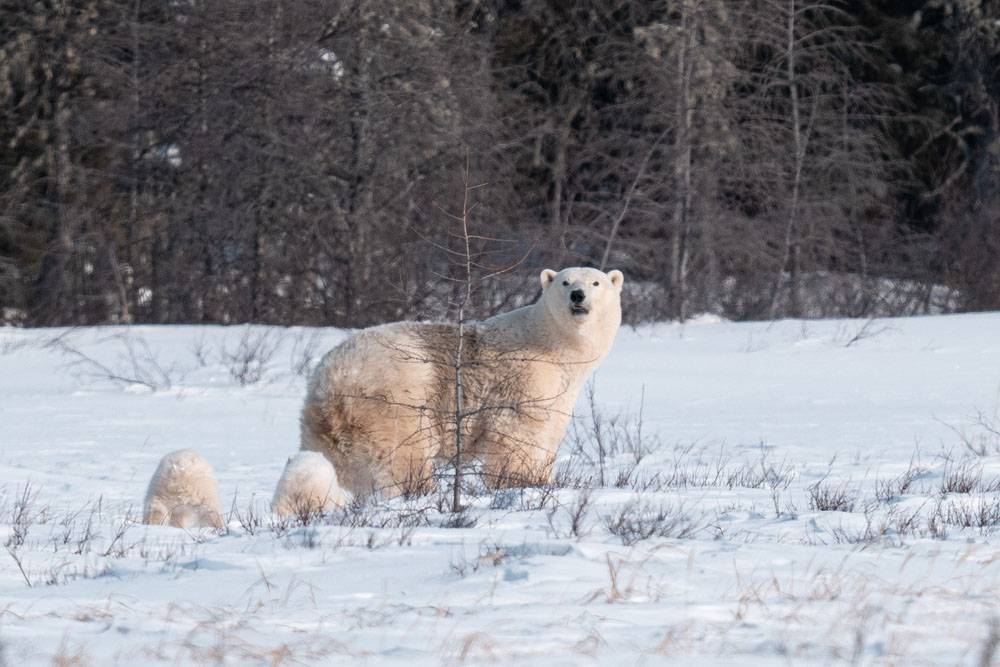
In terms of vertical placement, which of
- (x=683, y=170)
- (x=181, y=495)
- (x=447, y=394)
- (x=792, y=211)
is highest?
(x=683, y=170)

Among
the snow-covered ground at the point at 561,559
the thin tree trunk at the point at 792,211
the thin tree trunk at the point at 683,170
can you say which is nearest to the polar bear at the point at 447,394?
the snow-covered ground at the point at 561,559

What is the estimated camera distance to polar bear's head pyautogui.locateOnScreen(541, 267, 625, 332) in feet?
22.7

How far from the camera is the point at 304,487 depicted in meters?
5.64

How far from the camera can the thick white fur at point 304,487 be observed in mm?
5594

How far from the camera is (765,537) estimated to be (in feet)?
A: 14.8

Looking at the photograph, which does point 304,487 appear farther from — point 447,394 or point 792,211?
point 792,211

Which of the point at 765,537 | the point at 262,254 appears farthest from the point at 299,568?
the point at 262,254

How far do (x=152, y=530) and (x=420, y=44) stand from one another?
15009 mm

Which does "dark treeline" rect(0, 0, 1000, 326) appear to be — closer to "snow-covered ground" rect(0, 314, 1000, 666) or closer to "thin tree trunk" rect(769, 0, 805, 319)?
"thin tree trunk" rect(769, 0, 805, 319)

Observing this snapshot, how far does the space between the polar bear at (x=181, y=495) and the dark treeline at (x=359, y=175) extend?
10.4 m

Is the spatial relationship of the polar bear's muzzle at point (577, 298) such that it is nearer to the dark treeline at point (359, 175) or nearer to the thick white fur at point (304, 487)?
the thick white fur at point (304, 487)

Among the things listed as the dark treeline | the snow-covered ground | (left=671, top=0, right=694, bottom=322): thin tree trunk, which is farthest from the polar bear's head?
(left=671, top=0, right=694, bottom=322): thin tree trunk

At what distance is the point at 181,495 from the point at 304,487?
0.67 m

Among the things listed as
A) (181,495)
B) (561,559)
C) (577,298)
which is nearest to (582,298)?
(577,298)
